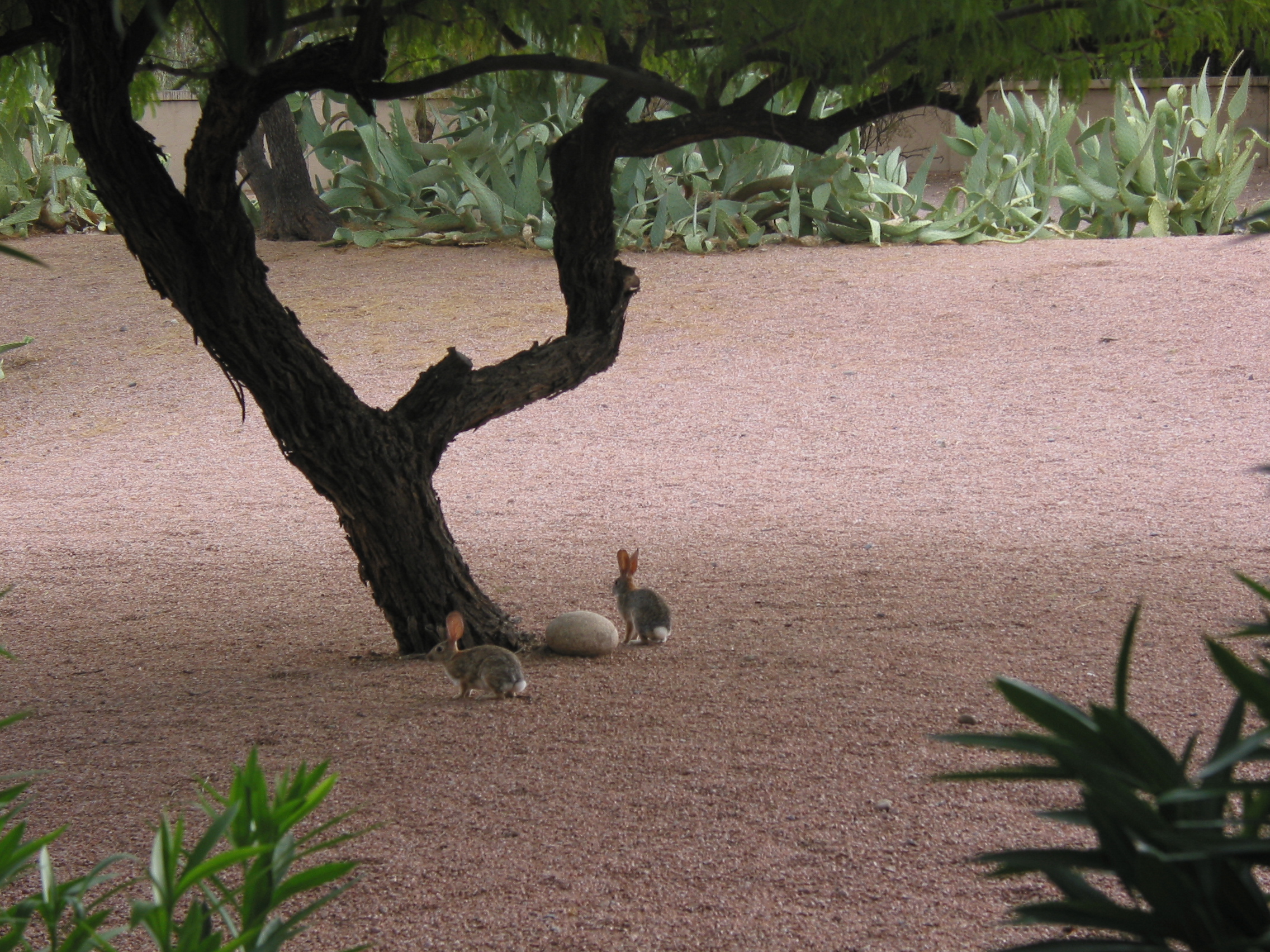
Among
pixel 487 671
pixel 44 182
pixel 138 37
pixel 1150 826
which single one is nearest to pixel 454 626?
pixel 487 671

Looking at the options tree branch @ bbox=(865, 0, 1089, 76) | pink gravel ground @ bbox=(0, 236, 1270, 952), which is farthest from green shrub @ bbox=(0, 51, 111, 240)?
tree branch @ bbox=(865, 0, 1089, 76)

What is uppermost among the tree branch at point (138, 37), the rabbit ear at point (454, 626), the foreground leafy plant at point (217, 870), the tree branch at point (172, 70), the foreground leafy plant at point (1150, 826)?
the tree branch at point (138, 37)

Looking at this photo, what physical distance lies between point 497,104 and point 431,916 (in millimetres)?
10220

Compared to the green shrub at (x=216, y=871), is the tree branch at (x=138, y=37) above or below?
above

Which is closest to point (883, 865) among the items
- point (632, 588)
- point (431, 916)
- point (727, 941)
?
point (727, 941)

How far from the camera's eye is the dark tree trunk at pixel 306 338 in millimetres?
3441

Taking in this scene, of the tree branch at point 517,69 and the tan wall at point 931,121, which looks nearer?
the tree branch at point 517,69

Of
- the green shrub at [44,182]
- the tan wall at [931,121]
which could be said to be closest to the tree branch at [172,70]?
the green shrub at [44,182]

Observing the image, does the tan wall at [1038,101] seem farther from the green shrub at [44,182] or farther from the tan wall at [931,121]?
the green shrub at [44,182]

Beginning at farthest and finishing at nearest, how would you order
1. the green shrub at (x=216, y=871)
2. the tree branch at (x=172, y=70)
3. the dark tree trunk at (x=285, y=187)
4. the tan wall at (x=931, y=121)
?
the tan wall at (x=931, y=121) < the dark tree trunk at (x=285, y=187) < the tree branch at (x=172, y=70) < the green shrub at (x=216, y=871)

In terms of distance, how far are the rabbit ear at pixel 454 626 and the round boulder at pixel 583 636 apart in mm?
445

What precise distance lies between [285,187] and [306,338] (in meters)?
10.3

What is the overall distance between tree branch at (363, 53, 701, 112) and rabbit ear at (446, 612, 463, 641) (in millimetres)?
1616

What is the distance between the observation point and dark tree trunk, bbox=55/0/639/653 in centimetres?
344
